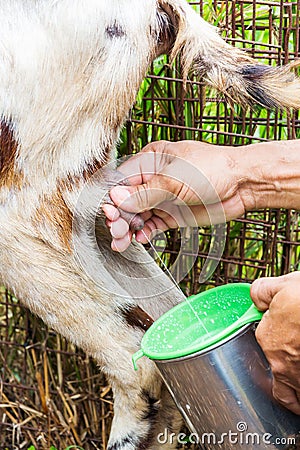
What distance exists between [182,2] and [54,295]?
0.82 meters

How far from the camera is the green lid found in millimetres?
1912

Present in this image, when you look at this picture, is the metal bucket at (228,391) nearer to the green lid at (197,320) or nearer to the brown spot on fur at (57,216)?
the green lid at (197,320)

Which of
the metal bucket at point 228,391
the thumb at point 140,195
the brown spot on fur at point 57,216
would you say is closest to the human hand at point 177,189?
the thumb at point 140,195

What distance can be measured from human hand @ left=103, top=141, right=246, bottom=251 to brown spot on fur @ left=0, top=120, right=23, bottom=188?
0.24 meters

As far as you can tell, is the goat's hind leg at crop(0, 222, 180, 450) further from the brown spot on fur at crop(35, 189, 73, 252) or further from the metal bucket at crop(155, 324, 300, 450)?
the metal bucket at crop(155, 324, 300, 450)

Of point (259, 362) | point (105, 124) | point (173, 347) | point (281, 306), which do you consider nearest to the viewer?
point (281, 306)

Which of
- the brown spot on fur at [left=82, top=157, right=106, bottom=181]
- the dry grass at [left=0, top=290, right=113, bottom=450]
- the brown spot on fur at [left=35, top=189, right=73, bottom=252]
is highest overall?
the brown spot on fur at [left=82, top=157, right=106, bottom=181]

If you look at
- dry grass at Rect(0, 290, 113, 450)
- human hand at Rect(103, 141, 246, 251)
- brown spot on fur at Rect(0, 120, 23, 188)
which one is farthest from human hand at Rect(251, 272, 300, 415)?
dry grass at Rect(0, 290, 113, 450)

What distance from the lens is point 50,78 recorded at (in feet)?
6.59

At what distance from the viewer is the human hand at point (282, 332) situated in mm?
1711

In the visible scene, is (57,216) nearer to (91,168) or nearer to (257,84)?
(91,168)

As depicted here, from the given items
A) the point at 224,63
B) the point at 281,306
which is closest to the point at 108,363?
the point at 281,306

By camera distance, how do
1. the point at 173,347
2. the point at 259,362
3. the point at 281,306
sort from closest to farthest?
1. the point at 281,306
2. the point at 259,362
3. the point at 173,347

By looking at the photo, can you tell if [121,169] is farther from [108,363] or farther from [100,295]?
[108,363]
